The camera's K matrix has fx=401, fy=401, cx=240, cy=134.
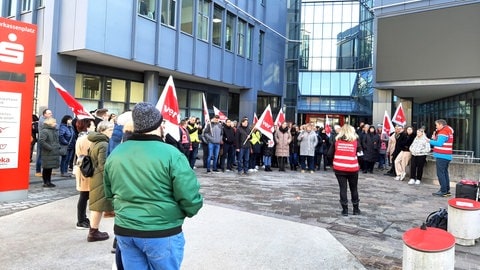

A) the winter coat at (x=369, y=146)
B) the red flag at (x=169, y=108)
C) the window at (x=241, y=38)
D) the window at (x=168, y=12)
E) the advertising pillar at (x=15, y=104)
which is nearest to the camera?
the red flag at (x=169, y=108)

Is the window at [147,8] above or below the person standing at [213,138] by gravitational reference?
above

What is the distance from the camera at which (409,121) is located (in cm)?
2823

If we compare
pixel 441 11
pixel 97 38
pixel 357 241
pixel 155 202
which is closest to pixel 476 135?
pixel 441 11

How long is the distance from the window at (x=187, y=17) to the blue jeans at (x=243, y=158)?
892cm

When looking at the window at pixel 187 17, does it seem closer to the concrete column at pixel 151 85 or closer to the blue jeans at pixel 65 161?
the concrete column at pixel 151 85

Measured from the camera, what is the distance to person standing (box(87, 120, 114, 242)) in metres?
5.62

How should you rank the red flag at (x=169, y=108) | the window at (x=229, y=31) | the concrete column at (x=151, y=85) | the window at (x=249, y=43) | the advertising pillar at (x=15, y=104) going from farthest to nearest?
the window at (x=249, y=43)
the window at (x=229, y=31)
the concrete column at (x=151, y=85)
the advertising pillar at (x=15, y=104)
the red flag at (x=169, y=108)

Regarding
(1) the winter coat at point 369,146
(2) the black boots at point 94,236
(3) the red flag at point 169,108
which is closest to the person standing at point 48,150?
(3) the red flag at point 169,108

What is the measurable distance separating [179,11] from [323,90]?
24744mm

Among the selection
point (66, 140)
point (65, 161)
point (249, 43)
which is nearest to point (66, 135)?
point (66, 140)

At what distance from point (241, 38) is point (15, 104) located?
1916cm

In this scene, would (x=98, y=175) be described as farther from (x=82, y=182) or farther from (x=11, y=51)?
(x=11, y=51)

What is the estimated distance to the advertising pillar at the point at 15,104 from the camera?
815 centimetres

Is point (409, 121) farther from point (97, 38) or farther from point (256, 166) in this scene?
point (97, 38)
